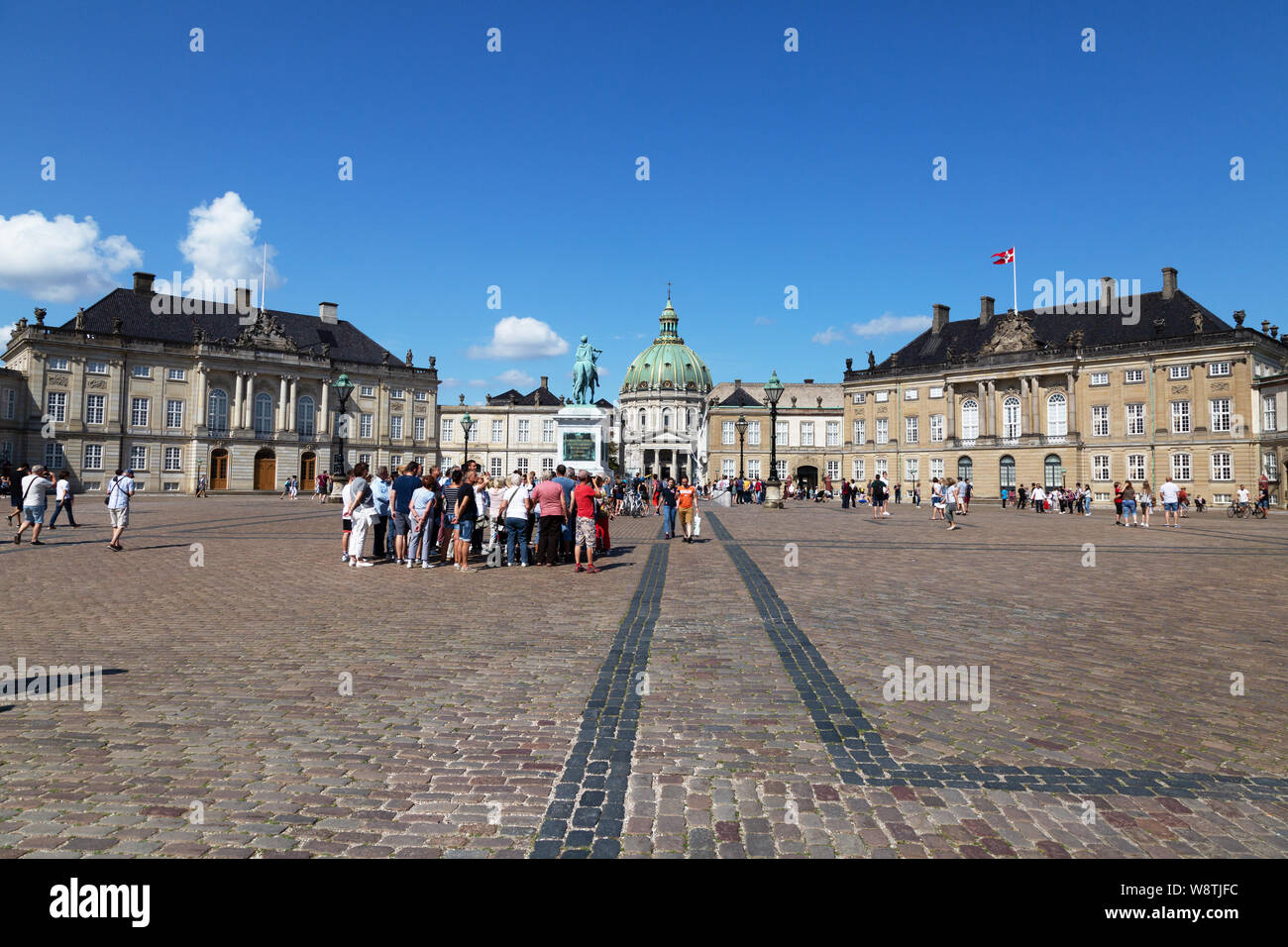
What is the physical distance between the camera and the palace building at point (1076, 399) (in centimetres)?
4888

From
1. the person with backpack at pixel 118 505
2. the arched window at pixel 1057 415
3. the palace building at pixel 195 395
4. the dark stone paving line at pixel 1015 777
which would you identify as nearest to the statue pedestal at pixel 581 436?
the person with backpack at pixel 118 505

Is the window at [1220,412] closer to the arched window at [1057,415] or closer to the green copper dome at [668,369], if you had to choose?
the arched window at [1057,415]

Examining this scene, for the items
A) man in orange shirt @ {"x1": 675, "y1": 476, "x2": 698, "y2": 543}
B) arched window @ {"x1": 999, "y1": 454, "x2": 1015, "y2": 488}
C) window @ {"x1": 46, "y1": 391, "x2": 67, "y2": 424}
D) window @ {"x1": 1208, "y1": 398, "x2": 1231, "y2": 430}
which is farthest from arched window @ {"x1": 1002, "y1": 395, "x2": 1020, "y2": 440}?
window @ {"x1": 46, "y1": 391, "x2": 67, "y2": 424}

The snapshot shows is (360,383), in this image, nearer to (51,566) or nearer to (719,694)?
(51,566)

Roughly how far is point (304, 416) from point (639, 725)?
65.2 metres

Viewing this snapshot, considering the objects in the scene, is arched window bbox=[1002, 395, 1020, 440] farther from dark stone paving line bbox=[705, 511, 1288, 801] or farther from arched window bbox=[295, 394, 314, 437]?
dark stone paving line bbox=[705, 511, 1288, 801]

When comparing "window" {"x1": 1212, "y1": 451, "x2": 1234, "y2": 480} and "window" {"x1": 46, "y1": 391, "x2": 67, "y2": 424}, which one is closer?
"window" {"x1": 1212, "y1": 451, "x2": 1234, "y2": 480}

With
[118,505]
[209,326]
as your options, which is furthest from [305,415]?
[118,505]

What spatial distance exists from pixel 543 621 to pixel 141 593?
5.60 m

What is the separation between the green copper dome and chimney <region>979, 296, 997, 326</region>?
63.2 meters

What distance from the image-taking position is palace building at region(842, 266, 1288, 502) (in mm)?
48875

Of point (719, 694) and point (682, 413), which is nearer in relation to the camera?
point (719, 694)

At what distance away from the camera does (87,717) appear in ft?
15.9
